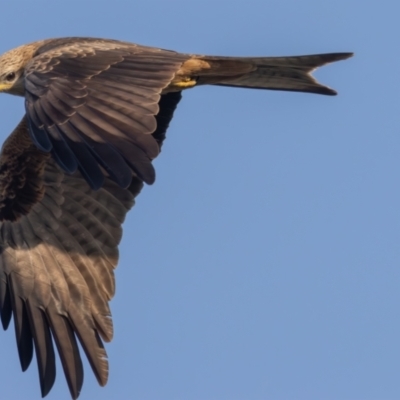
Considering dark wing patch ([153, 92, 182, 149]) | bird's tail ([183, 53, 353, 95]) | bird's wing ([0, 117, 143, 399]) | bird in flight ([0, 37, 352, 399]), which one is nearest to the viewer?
bird in flight ([0, 37, 352, 399])

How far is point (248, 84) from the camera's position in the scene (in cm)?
916

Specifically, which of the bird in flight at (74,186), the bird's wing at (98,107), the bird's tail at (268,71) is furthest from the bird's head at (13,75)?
the bird's tail at (268,71)

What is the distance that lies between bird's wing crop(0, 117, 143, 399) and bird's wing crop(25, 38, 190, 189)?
1.35 meters

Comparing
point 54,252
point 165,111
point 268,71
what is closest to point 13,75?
point 165,111

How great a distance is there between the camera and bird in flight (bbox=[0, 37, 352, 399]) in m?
7.78

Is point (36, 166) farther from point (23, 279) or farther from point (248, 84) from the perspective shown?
point (248, 84)

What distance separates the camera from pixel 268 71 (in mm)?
9125

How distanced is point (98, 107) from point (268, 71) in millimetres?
1932

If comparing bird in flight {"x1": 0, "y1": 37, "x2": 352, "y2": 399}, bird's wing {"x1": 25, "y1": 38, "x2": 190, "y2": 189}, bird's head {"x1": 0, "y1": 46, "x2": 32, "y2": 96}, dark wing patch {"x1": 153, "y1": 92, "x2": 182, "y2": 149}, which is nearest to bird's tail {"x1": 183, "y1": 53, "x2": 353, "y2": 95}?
bird in flight {"x1": 0, "y1": 37, "x2": 352, "y2": 399}

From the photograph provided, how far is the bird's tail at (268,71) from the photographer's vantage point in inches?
357

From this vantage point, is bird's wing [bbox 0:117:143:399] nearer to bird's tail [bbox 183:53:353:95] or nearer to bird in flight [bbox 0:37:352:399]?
bird in flight [bbox 0:37:352:399]

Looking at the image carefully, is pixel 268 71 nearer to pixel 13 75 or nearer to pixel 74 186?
pixel 74 186

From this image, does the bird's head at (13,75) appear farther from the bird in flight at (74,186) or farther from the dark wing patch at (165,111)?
the dark wing patch at (165,111)

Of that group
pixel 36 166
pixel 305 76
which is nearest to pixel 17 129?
pixel 36 166
